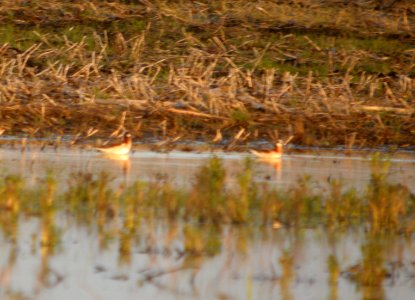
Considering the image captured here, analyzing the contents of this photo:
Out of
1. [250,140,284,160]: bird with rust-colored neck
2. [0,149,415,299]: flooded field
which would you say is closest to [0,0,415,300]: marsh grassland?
Answer: [0,149,415,299]: flooded field

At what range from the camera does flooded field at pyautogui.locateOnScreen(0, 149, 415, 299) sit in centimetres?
679

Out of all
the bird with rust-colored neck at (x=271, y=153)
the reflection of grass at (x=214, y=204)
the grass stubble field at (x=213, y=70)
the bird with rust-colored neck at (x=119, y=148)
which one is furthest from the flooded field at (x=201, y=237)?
the grass stubble field at (x=213, y=70)

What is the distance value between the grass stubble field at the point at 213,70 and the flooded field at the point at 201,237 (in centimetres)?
326

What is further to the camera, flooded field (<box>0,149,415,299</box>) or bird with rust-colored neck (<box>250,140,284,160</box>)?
bird with rust-colored neck (<box>250,140,284,160</box>)

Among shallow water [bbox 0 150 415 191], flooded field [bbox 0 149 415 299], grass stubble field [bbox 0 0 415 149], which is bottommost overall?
flooded field [bbox 0 149 415 299]

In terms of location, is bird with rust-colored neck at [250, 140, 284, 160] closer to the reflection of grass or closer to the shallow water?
the shallow water

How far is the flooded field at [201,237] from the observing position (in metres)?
6.79

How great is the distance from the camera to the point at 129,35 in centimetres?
1811

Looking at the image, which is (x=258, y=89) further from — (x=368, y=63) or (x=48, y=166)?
(x=48, y=166)

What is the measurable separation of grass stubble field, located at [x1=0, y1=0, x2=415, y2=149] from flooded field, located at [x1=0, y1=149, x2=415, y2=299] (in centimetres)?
326

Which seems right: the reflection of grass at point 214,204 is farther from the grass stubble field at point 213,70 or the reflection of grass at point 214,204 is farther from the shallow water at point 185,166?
the grass stubble field at point 213,70

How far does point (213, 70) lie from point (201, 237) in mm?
8393

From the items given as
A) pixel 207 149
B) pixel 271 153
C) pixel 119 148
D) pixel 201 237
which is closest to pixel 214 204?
pixel 201 237

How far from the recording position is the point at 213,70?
1603 cm
